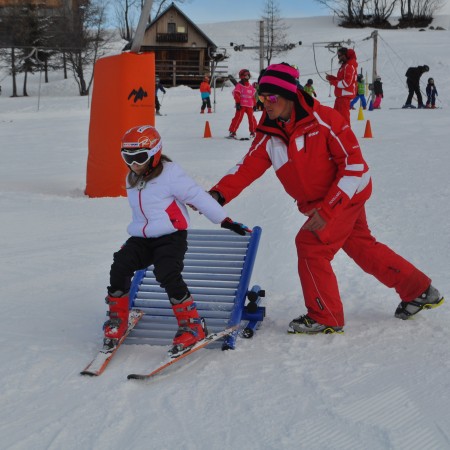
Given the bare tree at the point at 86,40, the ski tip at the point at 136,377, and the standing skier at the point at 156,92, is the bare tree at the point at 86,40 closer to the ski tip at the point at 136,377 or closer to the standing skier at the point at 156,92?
the standing skier at the point at 156,92

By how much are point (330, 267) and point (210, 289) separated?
0.87 m

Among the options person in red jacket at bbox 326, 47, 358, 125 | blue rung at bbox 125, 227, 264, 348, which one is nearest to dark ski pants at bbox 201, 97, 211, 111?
person in red jacket at bbox 326, 47, 358, 125

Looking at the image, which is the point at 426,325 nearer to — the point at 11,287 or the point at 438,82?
the point at 11,287

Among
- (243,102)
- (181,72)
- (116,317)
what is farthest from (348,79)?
(181,72)

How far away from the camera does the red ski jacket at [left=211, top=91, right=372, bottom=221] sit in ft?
11.3

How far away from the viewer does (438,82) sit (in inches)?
1293

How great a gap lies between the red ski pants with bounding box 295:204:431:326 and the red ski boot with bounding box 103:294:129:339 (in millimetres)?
1058

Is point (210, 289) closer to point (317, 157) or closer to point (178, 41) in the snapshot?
point (317, 157)

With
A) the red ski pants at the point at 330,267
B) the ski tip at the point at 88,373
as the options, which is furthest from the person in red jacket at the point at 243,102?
the ski tip at the point at 88,373

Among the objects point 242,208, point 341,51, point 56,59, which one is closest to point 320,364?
point 242,208

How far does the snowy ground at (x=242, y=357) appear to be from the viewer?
257 cm

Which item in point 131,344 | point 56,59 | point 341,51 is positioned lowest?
point 131,344

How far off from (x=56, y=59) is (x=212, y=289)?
40216 millimetres

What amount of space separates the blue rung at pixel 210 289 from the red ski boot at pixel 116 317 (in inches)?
6.4
